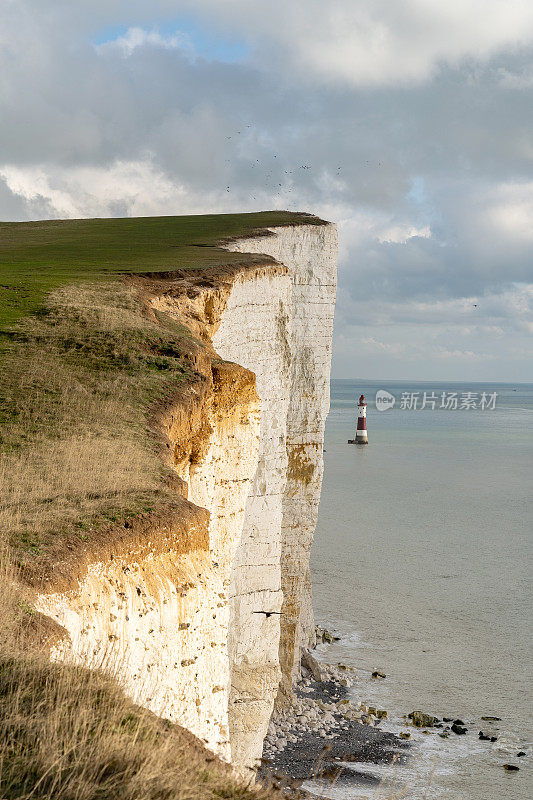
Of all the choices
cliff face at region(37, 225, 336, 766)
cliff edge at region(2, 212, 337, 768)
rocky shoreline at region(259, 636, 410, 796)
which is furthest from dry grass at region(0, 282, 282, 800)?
rocky shoreline at region(259, 636, 410, 796)

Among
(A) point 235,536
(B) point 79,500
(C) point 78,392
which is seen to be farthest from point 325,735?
(B) point 79,500

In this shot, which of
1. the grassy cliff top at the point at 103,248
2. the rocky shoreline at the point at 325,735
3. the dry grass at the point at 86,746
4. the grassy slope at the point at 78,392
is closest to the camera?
the dry grass at the point at 86,746

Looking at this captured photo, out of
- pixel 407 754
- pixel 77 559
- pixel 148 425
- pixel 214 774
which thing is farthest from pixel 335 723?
pixel 214 774

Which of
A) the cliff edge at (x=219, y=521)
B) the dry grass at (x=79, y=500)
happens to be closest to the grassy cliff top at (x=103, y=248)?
the cliff edge at (x=219, y=521)

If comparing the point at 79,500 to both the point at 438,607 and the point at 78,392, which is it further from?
the point at 438,607

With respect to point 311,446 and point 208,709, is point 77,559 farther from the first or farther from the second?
point 311,446

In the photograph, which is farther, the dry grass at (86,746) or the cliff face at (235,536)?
the cliff face at (235,536)

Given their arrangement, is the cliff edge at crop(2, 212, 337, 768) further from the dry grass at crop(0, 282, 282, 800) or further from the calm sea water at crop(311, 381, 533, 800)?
the calm sea water at crop(311, 381, 533, 800)

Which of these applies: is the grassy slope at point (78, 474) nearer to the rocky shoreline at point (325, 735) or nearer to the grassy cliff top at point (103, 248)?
the grassy cliff top at point (103, 248)
